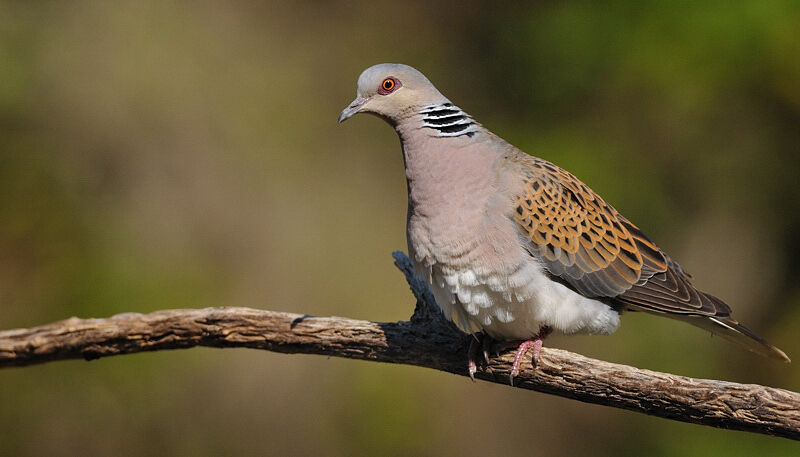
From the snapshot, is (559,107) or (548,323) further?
(559,107)

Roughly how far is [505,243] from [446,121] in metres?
0.47

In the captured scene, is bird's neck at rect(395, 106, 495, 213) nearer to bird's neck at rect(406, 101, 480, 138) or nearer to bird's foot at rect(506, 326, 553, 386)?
bird's neck at rect(406, 101, 480, 138)

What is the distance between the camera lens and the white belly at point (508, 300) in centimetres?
247

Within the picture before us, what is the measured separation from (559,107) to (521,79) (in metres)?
0.37

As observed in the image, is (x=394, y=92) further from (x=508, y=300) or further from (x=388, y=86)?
(x=508, y=300)

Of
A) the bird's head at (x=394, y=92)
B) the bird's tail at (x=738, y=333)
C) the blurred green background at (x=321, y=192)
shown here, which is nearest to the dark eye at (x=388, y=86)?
the bird's head at (x=394, y=92)

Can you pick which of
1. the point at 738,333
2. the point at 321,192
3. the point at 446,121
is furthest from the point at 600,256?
the point at 321,192

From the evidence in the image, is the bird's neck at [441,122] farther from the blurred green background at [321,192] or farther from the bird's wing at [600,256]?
the blurred green background at [321,192]

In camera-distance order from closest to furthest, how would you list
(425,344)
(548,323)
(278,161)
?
1. (548,323)
2. (425,344)
3. (278,161)

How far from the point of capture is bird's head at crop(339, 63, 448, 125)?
8.66 ft

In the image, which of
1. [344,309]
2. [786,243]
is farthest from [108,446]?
[786,243]

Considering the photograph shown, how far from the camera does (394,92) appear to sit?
2.64 meters

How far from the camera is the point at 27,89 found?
17.2 ft

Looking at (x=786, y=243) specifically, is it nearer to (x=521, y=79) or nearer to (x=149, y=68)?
(x=521, y=79)
